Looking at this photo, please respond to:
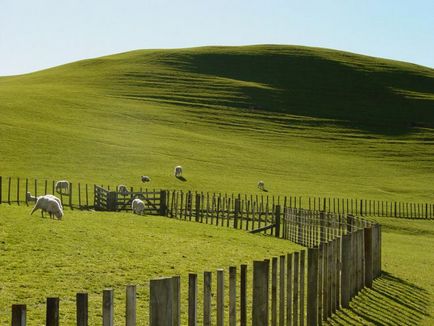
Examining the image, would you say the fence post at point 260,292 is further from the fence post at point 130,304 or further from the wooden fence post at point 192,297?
the fence post at point 130,304

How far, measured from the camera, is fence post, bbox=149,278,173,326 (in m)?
5.94

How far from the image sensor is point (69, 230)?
21047 mm

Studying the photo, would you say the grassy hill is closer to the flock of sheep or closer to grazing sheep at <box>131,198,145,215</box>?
the flock of sheep

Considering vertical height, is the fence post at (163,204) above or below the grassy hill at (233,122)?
below

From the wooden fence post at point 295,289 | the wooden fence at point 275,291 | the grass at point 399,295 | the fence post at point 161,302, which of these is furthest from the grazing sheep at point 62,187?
the fence post at point 161,302

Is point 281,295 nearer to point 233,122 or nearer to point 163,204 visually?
point 163,204

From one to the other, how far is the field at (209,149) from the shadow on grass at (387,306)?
0.07 m

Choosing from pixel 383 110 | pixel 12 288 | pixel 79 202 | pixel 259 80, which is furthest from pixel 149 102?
pixel 12 288

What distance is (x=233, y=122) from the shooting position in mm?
92875

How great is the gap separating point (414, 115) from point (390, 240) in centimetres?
7579

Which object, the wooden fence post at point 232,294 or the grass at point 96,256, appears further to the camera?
the grass at point 96,256

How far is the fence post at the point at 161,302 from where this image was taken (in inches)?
234

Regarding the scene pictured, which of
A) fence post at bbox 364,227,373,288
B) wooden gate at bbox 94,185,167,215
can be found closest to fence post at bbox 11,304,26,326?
fence post at bbox 364,227,373,288

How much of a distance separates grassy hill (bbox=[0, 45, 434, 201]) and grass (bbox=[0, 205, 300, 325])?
24478mm
